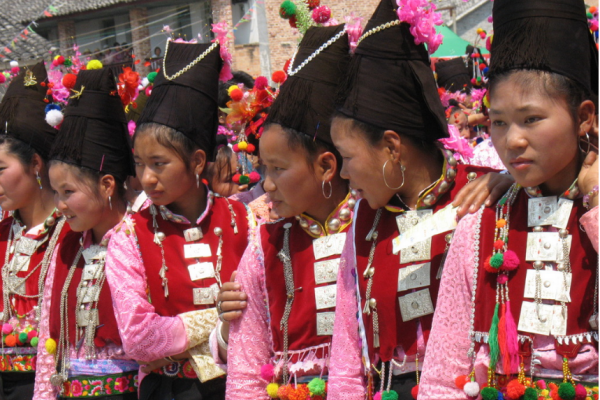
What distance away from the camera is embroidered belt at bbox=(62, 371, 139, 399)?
3512 millimetres

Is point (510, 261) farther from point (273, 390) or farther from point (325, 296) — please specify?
point (273, 390)

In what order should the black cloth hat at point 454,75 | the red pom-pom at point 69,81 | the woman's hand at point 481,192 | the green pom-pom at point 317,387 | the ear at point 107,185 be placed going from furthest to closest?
the black cloth hat at point 454,75
the red pom-pom at point 69,81
the ear at point 107,185
the green pom-pom at point 317,387
the woman's hand at point 481,192

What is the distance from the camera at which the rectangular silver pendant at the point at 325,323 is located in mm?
2637

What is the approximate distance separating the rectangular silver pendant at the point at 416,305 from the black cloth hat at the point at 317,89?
73 cm

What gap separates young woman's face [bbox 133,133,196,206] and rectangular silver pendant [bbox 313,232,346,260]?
0.92m

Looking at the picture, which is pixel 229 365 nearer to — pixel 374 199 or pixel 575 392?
pixel 374 199


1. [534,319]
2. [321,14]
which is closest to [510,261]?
[534,319]

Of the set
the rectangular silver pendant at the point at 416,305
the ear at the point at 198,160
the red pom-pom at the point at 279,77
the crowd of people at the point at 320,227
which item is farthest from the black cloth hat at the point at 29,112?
the rectangular silver pendant at the point at 416,305

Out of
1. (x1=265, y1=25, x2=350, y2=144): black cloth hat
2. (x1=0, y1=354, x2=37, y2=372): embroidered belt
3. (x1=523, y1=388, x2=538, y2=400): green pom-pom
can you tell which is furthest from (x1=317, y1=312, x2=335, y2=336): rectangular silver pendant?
(x1=0, y1=354, x2=37, y2=372): embroidered belt

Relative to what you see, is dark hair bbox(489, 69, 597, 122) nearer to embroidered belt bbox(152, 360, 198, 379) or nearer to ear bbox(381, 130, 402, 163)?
ear bbox(381, 130, 402, 163)

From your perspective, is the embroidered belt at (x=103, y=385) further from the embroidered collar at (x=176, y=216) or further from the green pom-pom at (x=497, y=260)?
the green pom-pom at (x=497, y=260)

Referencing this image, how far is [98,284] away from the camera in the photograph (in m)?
3.59

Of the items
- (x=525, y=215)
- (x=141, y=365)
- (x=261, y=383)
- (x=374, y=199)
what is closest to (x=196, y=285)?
(x=141, y=365)

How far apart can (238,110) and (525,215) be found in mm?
1709
